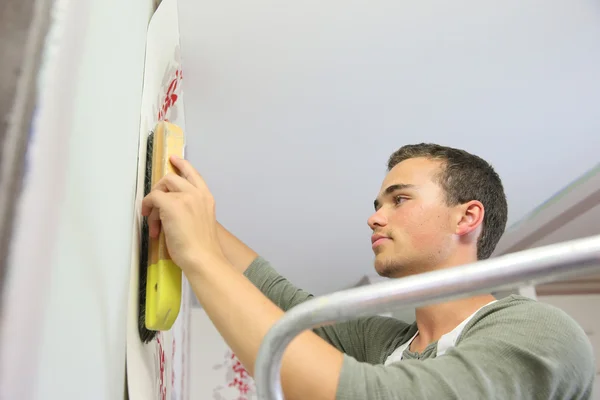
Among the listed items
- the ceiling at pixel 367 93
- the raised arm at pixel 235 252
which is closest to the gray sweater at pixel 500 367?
the raised arm at pixel 235 252

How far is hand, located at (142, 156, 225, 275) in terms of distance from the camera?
0.65 metres

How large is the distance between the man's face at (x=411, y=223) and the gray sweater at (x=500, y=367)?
199 mm

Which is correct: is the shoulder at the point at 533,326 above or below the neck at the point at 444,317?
above

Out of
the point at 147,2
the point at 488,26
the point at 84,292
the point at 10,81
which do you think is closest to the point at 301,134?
the point at 488,26

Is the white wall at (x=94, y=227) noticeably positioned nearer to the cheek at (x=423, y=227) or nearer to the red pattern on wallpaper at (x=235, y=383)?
the cheek at (x=423, y=227)

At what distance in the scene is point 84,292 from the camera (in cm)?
45

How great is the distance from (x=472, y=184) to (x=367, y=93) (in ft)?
1.29

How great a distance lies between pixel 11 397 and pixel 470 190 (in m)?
0.92

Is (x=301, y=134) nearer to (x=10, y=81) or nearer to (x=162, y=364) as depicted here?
(x=162, y=364)

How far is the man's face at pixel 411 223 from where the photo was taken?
949 millimetres

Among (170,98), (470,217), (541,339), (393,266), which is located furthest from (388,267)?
(170,98)

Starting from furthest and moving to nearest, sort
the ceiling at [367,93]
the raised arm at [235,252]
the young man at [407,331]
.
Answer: the ceiling at [367,93]
the raised arm at [235,252]
the young man at [407,331]

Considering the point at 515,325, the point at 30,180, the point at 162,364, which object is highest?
the point at 30,180

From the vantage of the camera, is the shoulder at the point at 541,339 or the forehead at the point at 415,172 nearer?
the shoulder at the point at 541,339
